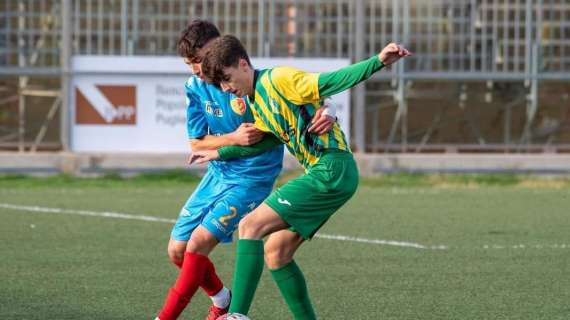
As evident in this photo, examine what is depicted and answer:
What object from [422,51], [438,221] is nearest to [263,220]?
[438,221]

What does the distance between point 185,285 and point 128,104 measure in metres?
10.2

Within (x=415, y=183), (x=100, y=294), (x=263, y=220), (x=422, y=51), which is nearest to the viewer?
(x=263, y=220)

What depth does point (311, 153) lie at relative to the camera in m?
6.67

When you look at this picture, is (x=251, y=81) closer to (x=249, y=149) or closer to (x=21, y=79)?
(x=249, y=149)

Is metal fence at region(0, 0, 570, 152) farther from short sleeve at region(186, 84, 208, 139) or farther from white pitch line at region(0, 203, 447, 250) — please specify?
short sleeve at region(186, 84, 208, 139)

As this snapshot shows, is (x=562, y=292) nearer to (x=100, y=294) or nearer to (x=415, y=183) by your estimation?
(x=100, y=294)

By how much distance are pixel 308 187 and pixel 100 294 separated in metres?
2.06

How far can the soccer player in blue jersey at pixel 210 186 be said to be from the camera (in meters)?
7.21

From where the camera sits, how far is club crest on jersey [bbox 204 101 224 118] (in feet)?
24.5

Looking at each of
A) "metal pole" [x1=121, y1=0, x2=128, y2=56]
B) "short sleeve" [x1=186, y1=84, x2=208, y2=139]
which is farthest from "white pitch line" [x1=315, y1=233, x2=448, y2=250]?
"metal pole" [x1=121, y1=0, x2=128, y2=56]

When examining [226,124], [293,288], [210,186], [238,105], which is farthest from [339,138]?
[210,186]

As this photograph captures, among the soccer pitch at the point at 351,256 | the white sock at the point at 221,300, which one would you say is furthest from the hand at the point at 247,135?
the soccer pitch at the point at 351,256

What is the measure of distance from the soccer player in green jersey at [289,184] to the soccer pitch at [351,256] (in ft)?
2.86

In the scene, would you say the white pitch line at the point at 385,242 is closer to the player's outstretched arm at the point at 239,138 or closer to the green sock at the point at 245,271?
the player's outstretched arm at the point at 239,138
